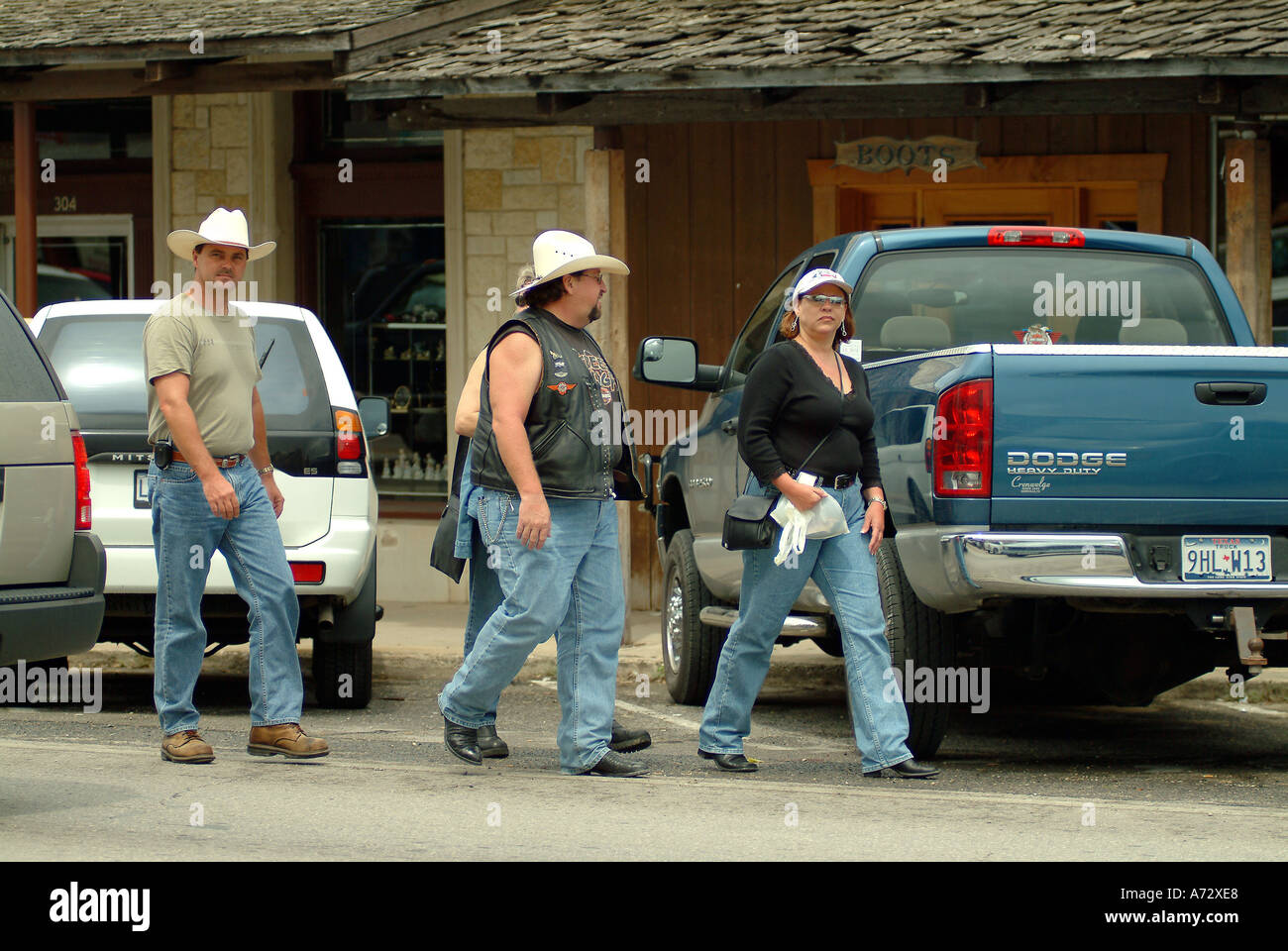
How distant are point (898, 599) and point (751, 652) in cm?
56

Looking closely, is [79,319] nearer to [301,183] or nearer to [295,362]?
[295,362]

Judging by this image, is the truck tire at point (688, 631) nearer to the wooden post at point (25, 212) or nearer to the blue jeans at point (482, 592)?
the blue jeans at point (482, 592)

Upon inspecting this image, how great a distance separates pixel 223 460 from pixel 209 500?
211 mm

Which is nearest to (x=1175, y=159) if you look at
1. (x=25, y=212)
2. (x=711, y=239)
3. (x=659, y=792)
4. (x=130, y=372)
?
(x=711, y=239)

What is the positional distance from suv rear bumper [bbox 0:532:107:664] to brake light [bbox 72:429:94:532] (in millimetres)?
39

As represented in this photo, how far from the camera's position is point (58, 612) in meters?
5.54

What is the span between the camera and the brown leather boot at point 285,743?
22.0 ft

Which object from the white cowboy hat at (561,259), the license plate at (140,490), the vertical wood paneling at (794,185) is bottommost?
the license plate at (140,490)

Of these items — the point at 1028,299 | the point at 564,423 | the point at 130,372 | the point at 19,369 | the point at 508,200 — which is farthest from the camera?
the point at 508,200

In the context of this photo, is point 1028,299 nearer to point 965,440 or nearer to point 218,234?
point 965,440

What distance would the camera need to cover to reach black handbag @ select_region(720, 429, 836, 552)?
6.41 meters

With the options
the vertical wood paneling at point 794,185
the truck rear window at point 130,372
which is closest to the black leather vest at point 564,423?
the truck rear window at point 130,372

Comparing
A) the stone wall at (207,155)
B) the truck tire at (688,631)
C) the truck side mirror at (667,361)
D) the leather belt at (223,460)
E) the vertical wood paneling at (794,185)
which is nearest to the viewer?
the leather belt at (223,460)

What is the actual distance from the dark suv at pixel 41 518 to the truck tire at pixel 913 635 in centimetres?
272
